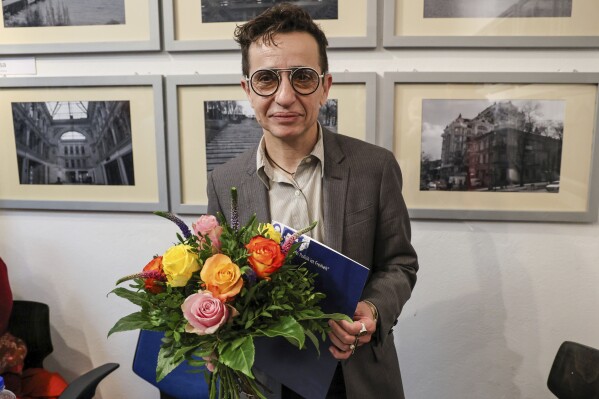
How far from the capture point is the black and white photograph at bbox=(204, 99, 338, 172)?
5.15ft

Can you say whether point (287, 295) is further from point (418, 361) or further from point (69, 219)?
point (69, 219)

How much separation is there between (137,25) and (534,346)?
6.09 ft

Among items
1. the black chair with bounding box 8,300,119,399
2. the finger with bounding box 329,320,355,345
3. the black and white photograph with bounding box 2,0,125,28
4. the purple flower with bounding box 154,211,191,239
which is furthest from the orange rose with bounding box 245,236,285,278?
the black chair with bounding box 8,300,119,399

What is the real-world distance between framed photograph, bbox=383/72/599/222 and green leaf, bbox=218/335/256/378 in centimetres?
103

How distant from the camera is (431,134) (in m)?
1.49

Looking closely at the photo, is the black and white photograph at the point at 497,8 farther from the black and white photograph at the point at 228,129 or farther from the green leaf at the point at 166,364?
the green leaf at the point at 166,364

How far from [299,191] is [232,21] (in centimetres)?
81

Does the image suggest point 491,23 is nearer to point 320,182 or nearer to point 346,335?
point 320,182

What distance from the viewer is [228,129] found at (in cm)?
158

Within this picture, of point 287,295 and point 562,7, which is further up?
point 562,7

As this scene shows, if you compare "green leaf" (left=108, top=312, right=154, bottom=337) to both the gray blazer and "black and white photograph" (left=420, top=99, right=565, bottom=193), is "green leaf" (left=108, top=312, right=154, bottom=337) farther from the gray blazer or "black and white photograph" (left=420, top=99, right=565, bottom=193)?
"black and white photograph" (left=420, top=99, right=565, bottom=193)

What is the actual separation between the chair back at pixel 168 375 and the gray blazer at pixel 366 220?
2.26ft

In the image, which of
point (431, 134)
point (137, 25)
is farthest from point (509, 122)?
point (137, 25)

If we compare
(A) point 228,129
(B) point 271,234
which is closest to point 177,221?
(B) point 271,234
